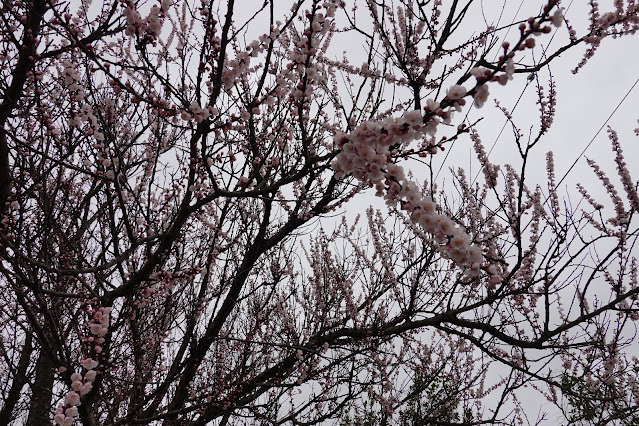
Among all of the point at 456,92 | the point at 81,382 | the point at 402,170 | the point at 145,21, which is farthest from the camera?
the point at 81,382

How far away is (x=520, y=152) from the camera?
10.3 feet

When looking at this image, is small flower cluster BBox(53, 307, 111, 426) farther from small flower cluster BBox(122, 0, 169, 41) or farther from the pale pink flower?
the pale pink flower

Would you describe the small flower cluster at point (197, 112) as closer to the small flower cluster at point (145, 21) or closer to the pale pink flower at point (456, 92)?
the small flower cluster at point (145, 21)

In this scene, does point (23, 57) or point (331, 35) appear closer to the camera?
point (23, 57)

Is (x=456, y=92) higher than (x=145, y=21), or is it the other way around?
(x=145, y=21)

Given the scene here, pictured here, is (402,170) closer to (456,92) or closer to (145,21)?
(456,92)

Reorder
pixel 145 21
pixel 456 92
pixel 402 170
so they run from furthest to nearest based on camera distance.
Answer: pixel 145 21 < pixel 402 170 < pixel 456 92

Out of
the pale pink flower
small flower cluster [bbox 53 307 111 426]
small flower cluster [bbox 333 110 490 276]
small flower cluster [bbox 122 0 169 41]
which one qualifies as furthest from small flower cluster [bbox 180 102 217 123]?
the pale pink flower

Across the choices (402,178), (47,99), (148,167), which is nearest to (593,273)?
(402,178)

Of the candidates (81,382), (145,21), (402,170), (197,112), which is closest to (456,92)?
(402,170)

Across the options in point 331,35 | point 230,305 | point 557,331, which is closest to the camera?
point 557,331

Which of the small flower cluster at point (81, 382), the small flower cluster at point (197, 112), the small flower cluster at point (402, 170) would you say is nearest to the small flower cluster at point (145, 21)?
the small flower cluster at point (197, 112)

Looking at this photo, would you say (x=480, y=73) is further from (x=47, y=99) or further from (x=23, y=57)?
(x=47, y=99)

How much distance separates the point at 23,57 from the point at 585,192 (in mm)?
6405
